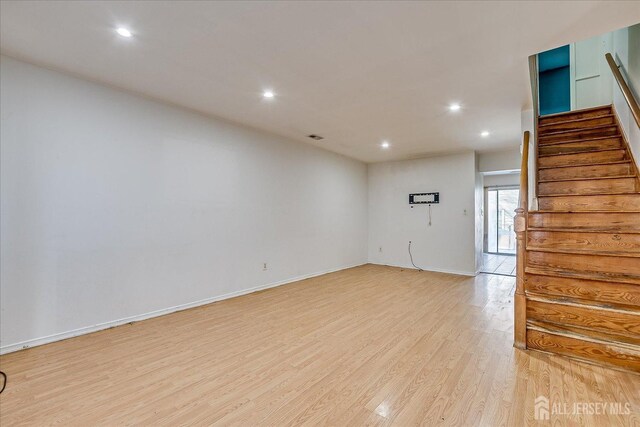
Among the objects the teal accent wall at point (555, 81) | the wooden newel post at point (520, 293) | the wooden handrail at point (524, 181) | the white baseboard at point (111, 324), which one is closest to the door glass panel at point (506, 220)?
the teal accent wall at point (555, 81)

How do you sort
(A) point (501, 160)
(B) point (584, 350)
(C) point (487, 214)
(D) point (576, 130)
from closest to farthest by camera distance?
(B) point (584, 350)
(D) point (576, 130)
(A) point (501, 160)
(C) point (487, 214)

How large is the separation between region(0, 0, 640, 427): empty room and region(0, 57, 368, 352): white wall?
0.8 inches

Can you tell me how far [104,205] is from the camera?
2951 mm

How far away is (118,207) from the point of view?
9.98 feet

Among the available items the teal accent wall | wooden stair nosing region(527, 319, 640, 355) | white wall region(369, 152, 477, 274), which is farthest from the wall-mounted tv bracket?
wooden stair nosing region(527, 319, 640, 355)

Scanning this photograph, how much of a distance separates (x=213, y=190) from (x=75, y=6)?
231 centimetres

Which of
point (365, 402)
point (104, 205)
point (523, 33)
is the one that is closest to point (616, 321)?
point (365, 402)

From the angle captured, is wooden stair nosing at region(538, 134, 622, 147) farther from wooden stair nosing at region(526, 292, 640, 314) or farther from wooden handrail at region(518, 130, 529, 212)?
wooden stair nosing at region(526, 292, 640, 314)

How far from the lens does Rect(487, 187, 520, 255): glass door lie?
8.15 metres

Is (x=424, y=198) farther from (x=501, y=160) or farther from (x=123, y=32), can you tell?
(x=123, y=32)

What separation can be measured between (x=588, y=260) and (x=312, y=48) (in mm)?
3011

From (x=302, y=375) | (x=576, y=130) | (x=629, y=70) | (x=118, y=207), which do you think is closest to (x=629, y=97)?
(x=629, y=70)

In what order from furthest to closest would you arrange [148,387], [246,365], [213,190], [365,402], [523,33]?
[213,190] → [246,365] → [523,33] → [148,387] → [365,402]

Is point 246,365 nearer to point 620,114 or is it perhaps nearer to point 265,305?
point 265,305
